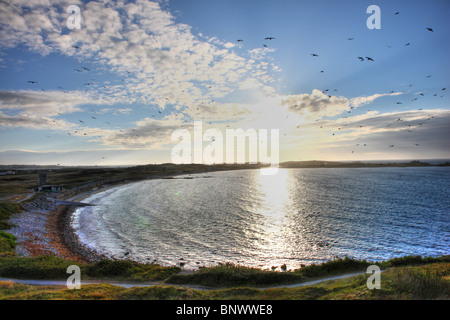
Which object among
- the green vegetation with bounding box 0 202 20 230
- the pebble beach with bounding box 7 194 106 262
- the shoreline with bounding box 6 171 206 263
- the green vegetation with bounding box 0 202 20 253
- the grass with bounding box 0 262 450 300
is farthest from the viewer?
the green vegetation with bounding box 0 202 20 230

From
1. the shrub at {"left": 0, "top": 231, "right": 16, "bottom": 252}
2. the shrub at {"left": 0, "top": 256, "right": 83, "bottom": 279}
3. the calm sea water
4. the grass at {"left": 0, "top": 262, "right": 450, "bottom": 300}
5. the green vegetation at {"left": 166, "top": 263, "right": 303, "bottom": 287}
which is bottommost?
the calm sea water

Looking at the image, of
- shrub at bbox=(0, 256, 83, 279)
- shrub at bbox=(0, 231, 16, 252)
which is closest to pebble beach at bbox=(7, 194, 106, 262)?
shrub at bbox=(0, 231, 16, 252)

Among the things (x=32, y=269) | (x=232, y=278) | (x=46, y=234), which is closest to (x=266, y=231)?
(x=232, y=278)

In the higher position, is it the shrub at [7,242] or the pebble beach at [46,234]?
the shrub at [7,242]

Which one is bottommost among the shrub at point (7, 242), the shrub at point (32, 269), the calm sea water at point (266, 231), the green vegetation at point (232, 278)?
the calm sea water at point (266, 231)

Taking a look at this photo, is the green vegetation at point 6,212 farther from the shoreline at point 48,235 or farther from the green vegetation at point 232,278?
the green vegetation at point 232,278

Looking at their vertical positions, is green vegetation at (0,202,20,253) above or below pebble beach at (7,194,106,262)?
above

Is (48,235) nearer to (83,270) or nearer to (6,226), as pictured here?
(6,226)

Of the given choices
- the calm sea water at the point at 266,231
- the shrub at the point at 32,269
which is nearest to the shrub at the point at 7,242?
the shrub at the point at 32,269

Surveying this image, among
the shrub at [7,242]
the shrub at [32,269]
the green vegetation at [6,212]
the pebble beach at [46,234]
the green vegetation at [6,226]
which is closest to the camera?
the shrub at [32,269]

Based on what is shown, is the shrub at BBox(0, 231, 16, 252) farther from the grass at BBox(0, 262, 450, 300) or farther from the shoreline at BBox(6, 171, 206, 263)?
the grass at BBox(0, 262, 450, 300)

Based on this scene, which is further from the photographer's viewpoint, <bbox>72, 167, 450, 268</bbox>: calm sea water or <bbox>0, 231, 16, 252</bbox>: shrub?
<bbox>72, 167, 450, 268</bbox>: calm sea water

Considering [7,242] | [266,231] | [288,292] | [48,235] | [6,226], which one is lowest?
[266,231]
